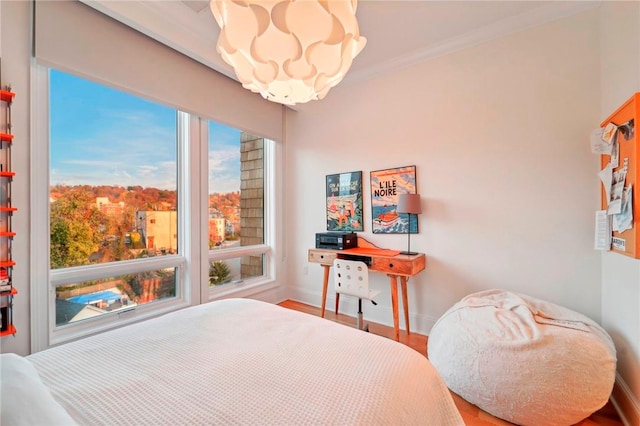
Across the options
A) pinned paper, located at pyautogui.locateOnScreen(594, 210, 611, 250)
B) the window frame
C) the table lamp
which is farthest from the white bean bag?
the window frame

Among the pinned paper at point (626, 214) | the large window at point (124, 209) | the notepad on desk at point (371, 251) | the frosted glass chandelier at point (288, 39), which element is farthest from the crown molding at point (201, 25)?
the notepad on desk at point (371, 251)

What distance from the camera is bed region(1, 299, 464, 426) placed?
0.71m

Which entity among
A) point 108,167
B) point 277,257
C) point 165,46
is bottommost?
point 277,257

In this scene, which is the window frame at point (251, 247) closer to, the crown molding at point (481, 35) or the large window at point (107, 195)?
the large window at point (107, 195)

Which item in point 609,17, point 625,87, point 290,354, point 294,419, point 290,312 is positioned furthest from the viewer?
point 609,17

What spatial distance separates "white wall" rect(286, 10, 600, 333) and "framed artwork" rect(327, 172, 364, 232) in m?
0.10

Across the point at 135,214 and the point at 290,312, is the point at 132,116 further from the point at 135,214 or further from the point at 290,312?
the point at 290,312

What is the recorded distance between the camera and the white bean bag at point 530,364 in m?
1.40

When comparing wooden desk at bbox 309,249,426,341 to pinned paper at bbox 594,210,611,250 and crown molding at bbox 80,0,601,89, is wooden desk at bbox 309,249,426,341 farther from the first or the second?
crown molding at bbox 80,0,601,89

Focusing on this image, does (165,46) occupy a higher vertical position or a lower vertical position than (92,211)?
higher

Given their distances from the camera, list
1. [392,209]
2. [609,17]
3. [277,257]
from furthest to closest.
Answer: [277,257] < [392,209] < [609,17]

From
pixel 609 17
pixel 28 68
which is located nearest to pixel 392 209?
pixel 609 17

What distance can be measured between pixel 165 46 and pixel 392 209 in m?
2.61

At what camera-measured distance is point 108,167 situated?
6.76 feet
